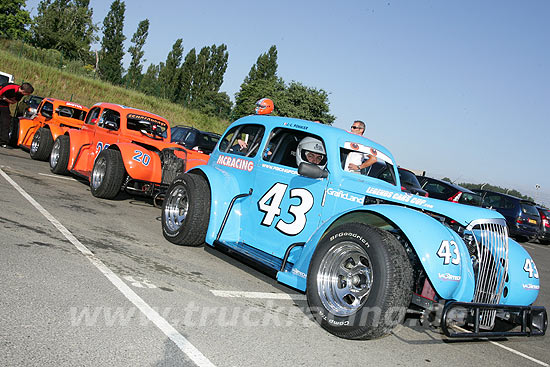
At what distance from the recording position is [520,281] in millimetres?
4480

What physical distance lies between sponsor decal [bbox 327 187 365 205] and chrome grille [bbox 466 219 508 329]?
958mm

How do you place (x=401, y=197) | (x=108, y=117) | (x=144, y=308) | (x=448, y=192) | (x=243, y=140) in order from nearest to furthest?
(x=144, y=308), (x=401, y=197), (x=243, y=140), (x=108, y=117), (x=448, y=192)

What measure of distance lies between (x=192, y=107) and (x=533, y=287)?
4429cm

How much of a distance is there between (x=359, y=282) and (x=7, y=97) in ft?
37.6

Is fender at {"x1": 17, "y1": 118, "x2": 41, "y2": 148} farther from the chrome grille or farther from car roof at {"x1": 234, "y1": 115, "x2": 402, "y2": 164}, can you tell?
the chrome grille

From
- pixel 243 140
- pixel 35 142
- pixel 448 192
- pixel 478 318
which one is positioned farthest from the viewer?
pixel 448 192

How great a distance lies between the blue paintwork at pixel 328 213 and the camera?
3727mm

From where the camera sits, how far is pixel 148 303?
3.83 metres

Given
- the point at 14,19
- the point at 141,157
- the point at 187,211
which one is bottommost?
the point at 187,211

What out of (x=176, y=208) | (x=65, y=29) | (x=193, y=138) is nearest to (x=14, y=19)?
(x=65, y=29)

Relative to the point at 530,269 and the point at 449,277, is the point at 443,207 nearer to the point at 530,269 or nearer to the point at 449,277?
the point at 449,277

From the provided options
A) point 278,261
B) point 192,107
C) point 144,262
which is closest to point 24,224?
point 144,262

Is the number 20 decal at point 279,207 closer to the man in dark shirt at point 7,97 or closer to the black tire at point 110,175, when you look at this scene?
the black tire at point 110,175

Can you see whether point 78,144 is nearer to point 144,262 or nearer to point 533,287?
point 144,262
